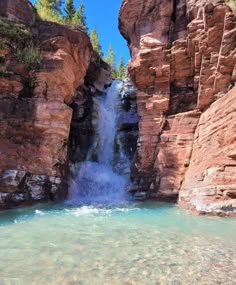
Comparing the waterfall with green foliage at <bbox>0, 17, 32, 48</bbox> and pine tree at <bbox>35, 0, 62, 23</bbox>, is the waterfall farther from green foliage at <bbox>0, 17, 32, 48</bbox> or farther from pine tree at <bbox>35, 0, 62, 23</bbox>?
pine tree at <bbox>35, 0, 62, 23</bbox>

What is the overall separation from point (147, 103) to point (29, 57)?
24.7 feet

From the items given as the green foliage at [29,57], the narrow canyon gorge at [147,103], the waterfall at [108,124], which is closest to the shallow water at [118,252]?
the narrow canyon gorge at [147,103]

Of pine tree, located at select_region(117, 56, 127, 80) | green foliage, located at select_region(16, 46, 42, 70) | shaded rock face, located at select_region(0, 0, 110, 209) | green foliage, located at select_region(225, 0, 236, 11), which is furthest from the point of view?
pine tree, located at select_region(117, 56, 127, 80)

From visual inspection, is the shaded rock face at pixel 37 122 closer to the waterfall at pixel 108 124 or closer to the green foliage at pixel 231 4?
the waterfall at pixel 108 124

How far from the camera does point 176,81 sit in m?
17.9

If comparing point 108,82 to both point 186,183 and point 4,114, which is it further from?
point 186,183

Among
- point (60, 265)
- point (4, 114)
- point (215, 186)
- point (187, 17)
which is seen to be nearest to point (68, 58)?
point (4, 114)

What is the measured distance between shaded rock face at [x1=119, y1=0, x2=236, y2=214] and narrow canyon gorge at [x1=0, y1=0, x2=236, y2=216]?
6 centimetres

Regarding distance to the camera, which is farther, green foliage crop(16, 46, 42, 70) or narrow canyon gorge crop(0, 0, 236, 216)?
green foliage crop(16, 46, 42, 70)

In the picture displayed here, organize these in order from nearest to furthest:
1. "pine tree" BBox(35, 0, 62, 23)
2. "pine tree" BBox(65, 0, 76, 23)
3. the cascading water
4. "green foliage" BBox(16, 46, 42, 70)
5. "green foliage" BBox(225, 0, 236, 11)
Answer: "green foliage" BBox(225, 0, 236, 11) → the cascading water → "green foliage" BBox(16, 46, 42, 70) → "pine tree" BBox(35, 0, 62, 23) → "pine tree" BBox(65, 0, 76, 23)

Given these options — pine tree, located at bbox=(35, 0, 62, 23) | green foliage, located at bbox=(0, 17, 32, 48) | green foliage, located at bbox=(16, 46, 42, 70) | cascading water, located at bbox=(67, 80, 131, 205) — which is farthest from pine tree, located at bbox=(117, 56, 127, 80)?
green foliage, located at bbox=(16, 46, 42, 70)

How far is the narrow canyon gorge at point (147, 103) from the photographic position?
13.7 m

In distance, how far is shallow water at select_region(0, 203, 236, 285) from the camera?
4.44m

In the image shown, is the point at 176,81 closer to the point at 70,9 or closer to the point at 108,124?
the point at 108,124
